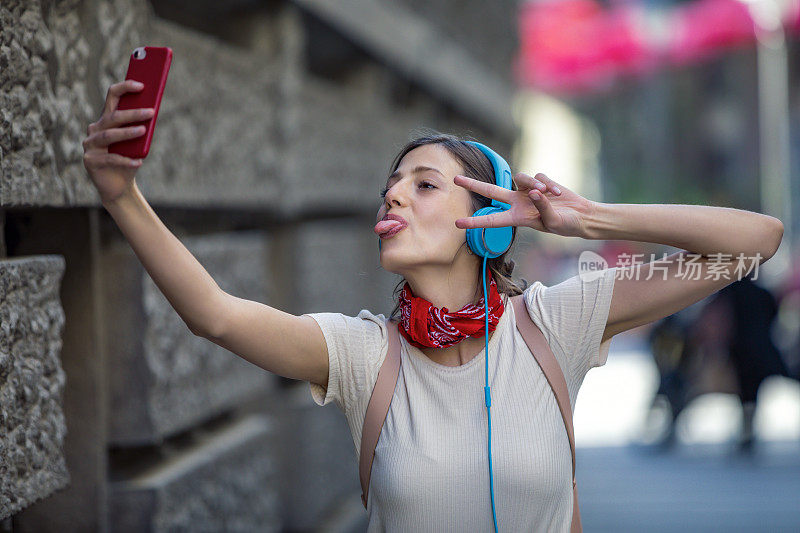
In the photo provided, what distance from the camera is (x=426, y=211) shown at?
2.44 metres

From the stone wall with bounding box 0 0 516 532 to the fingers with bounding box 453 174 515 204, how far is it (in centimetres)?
101

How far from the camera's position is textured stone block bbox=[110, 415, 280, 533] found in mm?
3189

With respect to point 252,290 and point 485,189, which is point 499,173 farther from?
point 252,290

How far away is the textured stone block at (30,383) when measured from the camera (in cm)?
237

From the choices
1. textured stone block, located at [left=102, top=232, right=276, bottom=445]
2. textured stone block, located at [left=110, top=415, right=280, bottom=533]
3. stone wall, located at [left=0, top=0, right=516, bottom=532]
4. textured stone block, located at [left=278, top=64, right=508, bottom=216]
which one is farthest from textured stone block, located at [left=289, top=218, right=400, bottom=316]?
textured stone block, located at [left=102, top=232, right=276, bottom=445]

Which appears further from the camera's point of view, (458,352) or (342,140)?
(342,140)

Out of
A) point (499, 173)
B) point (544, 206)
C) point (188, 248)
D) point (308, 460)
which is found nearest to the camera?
point (544, 206)

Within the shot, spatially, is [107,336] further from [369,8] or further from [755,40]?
[755,40]

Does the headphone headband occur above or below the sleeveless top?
above

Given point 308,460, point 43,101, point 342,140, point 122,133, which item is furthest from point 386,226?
point 342,140

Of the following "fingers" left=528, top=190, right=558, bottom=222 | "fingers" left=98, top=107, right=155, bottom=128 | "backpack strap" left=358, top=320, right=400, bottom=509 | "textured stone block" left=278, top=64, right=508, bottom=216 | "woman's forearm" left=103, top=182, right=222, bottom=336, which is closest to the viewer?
"fingers" left=98, top=107, right=155, bottom=128

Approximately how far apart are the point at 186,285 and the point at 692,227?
111cm

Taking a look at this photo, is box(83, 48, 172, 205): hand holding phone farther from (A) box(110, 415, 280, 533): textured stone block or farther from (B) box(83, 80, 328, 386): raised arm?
(A) box(110, 415, 280, 533): textured stone block

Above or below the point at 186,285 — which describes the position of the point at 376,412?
below
